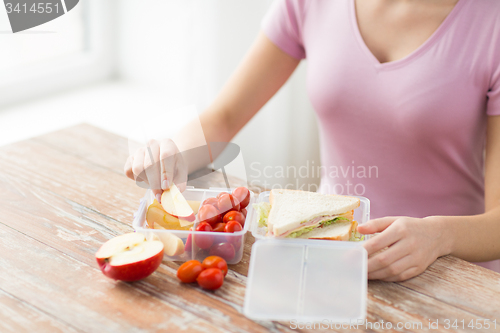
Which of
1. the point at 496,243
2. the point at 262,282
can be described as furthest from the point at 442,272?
the point at 262,282

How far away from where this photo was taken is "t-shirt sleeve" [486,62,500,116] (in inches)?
38.9

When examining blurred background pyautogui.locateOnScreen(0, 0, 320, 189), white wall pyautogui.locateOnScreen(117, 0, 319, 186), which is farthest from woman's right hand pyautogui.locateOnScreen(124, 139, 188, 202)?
white wall pyautogui.locateOnScreen(117, 0, 319, 186)

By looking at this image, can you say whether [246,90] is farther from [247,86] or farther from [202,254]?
[202,254]

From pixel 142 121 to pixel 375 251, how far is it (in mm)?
1526

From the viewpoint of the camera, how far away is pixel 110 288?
29.4 inches

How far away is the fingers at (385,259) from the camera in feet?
2.53

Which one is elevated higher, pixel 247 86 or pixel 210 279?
pixel 247 86

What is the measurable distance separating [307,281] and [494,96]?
23.6 inches

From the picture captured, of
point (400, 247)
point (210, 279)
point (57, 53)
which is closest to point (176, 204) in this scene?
point (210, 279)

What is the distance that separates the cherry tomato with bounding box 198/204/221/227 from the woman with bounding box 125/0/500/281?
12cm

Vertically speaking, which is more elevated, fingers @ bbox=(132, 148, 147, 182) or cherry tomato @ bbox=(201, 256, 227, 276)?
fingers @ bbox=(132, 148, 147, 182)

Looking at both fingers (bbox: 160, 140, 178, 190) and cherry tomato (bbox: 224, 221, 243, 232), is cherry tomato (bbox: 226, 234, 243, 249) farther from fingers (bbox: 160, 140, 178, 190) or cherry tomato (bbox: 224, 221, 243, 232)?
fingers (bbox: 160, 140, 178, 190)

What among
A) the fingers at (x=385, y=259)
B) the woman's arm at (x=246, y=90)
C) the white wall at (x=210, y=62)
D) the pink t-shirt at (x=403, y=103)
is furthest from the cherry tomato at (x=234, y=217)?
the white wall at (x=210, y=62)

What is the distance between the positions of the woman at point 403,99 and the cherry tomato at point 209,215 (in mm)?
120
